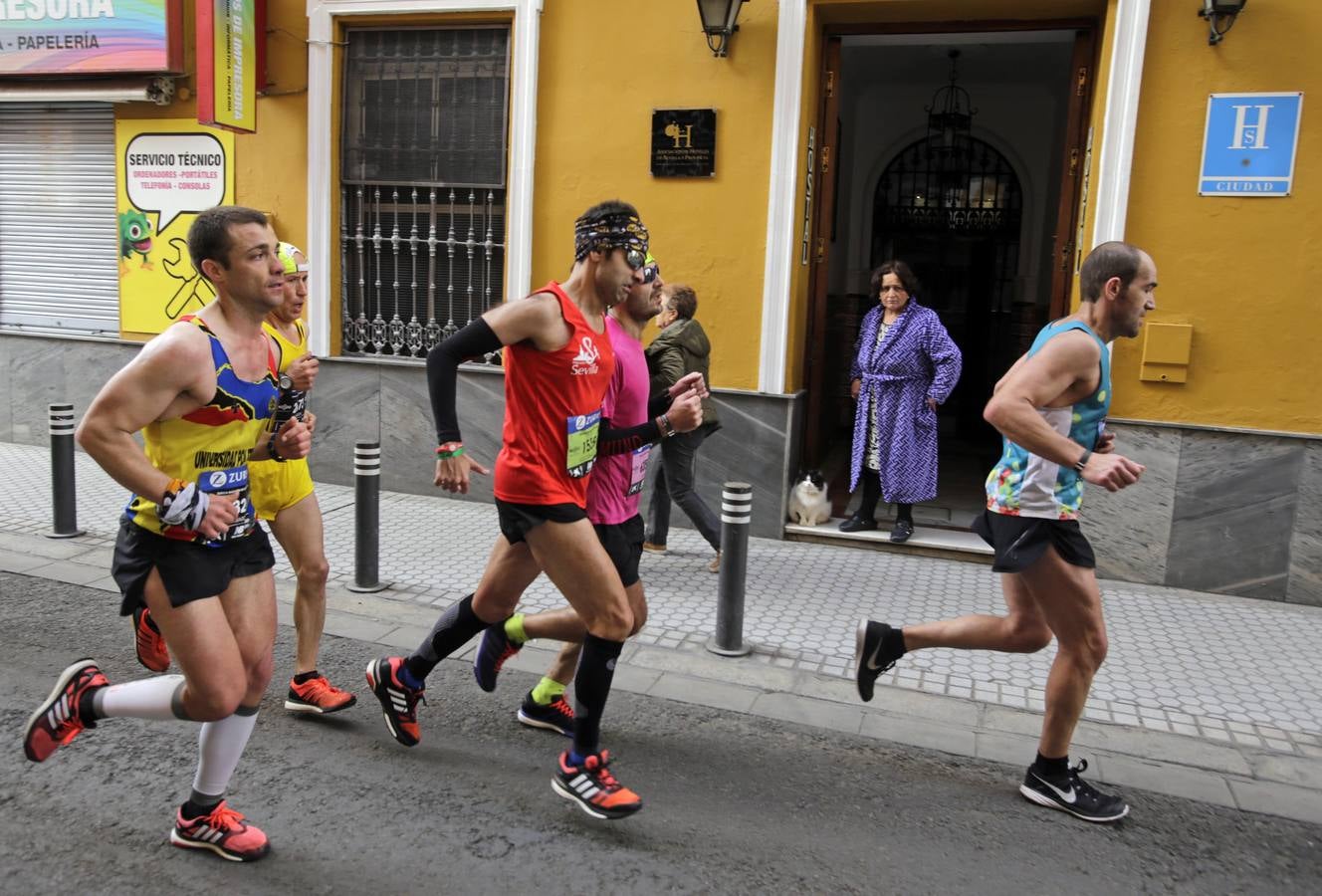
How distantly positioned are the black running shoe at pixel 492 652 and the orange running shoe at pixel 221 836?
41.2 inches

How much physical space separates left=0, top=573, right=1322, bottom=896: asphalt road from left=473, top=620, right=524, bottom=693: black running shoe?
246 mm

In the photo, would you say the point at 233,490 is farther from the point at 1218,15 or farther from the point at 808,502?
the point at 1218,15

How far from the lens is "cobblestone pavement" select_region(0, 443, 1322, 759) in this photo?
4676 mm

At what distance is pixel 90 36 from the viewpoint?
29.7ft

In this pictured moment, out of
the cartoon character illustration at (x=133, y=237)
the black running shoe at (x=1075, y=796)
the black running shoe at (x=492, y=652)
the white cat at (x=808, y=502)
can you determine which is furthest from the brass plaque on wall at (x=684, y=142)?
the black running shoe at (x=1075, y=796)

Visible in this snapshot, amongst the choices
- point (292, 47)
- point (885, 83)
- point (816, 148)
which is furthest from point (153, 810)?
point (885, 83)

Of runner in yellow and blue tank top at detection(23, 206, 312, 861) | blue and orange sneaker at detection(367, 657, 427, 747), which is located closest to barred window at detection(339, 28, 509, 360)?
blue and orange sneaker at detection(367, 657, 427, 747)

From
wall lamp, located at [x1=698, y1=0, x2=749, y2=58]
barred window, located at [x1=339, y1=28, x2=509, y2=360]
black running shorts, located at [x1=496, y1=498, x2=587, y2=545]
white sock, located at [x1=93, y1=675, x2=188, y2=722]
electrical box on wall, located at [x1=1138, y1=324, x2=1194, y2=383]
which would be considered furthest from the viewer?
barred window, located at [x1=339, y1=28, x2=509, y2=360]

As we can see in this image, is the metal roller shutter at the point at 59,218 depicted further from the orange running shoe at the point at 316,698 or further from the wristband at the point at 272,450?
the wristband at the point at 272,450

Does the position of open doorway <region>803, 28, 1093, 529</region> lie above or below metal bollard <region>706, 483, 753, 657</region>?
above

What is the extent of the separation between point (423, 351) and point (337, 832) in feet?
19.5

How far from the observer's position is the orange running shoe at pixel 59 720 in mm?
3197

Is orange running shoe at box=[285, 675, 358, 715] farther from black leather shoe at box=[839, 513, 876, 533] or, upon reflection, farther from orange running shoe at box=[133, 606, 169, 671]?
black leather shoe at box=[839, 513, 876, 533]

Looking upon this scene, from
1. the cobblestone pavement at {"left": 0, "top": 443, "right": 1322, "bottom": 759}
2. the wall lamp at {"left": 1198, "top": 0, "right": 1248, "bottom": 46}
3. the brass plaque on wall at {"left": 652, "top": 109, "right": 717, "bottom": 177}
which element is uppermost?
the wall lamp at {"left": 1198, "top": 0, "right": 1248, "bottom": 46}
